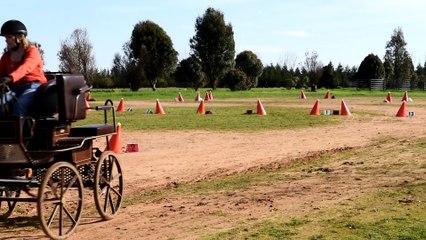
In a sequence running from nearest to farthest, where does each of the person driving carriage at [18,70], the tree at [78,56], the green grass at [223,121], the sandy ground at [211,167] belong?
the person driving carriage at [18,70] → the sandy ground at [211,167] → the green grass at [223,121] → the tree at [78,56]

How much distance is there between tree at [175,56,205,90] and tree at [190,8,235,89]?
46.0 inches

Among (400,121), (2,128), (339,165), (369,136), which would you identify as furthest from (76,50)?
(2,128)

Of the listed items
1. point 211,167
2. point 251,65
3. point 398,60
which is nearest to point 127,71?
point 251,65

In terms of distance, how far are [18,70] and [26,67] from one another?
0.12 metres

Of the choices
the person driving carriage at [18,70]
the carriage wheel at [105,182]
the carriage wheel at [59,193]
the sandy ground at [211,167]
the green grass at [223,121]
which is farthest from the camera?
the green grass at [223,121]

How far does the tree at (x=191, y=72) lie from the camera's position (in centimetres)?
6812

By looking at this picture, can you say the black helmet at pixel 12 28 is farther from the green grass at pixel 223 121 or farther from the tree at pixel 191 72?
the tree at pixel 191 72

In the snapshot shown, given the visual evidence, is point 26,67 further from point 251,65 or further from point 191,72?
point 251,65

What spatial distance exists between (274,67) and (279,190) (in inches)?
3223

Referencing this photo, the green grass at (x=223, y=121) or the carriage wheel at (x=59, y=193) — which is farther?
the green grass at (x=223, y=121)

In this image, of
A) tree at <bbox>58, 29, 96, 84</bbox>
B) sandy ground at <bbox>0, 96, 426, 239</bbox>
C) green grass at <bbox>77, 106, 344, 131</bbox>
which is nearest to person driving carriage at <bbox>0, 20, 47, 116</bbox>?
sandy ground at <bbox>0, 96, 426, 239</bbox>

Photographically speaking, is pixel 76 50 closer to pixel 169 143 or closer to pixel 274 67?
pixel 274 67

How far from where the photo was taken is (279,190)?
8648 mm

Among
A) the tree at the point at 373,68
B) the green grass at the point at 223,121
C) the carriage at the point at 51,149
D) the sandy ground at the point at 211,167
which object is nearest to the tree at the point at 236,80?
the tree at the point at 373,68
